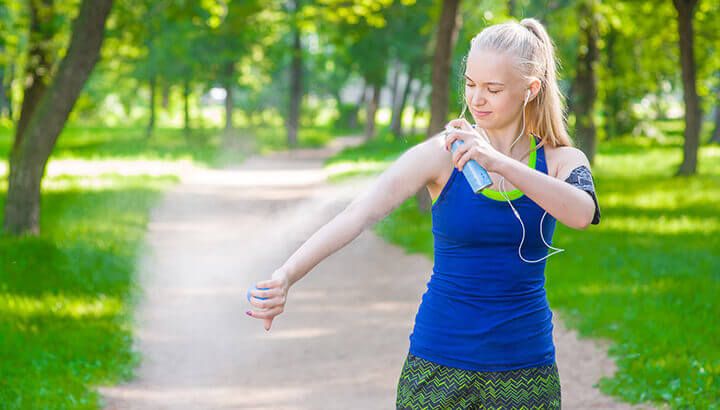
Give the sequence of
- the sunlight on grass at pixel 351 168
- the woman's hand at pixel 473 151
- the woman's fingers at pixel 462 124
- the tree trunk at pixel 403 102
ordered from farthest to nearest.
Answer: the tree trunk at pixel 403 102
the sunlight on grass at pixel 351 168
the woman's fingers at pixel 462 124
the woman's hand at pixel 473 151

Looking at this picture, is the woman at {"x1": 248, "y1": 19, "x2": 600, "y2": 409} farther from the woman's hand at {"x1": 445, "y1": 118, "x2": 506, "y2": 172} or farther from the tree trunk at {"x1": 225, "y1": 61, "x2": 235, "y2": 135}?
the tree trunk at {"x1": 225, "y1": 61, "x2": 235, "y2": 135}

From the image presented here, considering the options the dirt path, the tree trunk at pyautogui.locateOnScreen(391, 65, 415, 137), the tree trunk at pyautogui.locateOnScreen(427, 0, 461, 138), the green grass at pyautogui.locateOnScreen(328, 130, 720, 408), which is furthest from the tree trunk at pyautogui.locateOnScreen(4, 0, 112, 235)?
the tree trunk at pyautogui.locateOnScreen(391, 65, 415, 137)

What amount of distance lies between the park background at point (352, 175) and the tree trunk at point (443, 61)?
25 millimetres

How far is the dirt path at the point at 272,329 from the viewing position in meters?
5.98

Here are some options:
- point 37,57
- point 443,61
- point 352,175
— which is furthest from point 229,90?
point 443,61

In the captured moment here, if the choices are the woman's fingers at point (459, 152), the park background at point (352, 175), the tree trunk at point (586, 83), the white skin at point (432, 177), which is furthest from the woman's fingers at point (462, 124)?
the tree trunk at point (586, 83)

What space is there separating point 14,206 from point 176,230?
10.2ft

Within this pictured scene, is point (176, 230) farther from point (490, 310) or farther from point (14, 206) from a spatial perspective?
point (490, 310)

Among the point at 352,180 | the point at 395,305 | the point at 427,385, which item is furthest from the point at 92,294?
the point at 352,180

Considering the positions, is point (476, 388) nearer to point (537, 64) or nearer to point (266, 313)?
point (266, 313)

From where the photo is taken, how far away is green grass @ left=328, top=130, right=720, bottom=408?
231 inches

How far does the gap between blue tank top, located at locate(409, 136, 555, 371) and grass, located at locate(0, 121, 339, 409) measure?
133 inches

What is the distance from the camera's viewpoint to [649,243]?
Result: 11.0 meters

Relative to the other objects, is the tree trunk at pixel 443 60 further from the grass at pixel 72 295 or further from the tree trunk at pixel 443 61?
the grass at pixel 72 295
